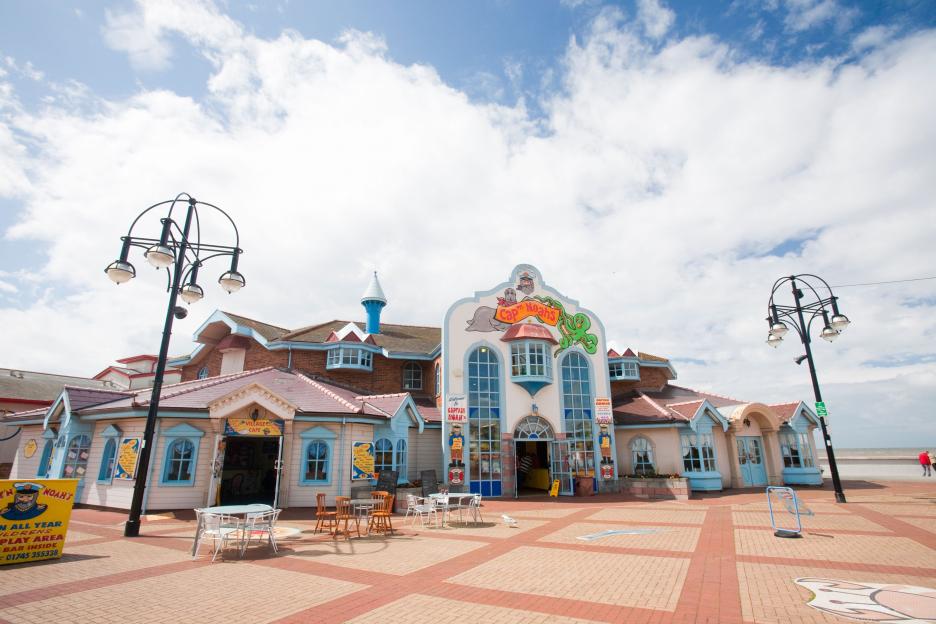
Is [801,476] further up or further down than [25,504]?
further down

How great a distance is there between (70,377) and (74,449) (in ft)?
90.6

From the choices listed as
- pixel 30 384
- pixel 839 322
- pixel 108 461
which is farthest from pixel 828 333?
pixel 30 384

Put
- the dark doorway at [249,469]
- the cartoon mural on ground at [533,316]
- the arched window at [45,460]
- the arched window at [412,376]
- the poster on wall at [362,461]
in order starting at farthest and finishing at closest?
the arched window at [412,376] < the cartoon mural on ground at [533,316] < the dark doorway at [249,469] < the arched window at [45,460] < the poster on wall at [362,461]

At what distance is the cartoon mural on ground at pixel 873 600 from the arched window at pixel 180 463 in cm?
1636

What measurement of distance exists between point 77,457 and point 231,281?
35.7ft

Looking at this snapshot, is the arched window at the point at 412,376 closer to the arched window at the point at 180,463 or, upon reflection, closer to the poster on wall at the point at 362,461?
the poster on wall at the point at 362,461

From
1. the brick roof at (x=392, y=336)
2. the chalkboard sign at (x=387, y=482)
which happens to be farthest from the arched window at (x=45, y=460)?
the chalkboard sign at (x=387, y=482)

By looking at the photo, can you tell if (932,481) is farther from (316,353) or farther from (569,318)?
(316,353)

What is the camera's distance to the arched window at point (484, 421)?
20766mm

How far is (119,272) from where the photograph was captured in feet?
34.3

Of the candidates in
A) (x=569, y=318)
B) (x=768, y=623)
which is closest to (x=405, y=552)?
(x=768, y=623)

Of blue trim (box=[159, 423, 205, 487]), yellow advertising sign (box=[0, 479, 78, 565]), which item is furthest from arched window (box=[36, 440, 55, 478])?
yellow advertising sign (box=[0, 479, 78, 565])

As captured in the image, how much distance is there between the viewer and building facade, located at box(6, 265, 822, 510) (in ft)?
52.6

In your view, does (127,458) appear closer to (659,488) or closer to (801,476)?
(659,488)
